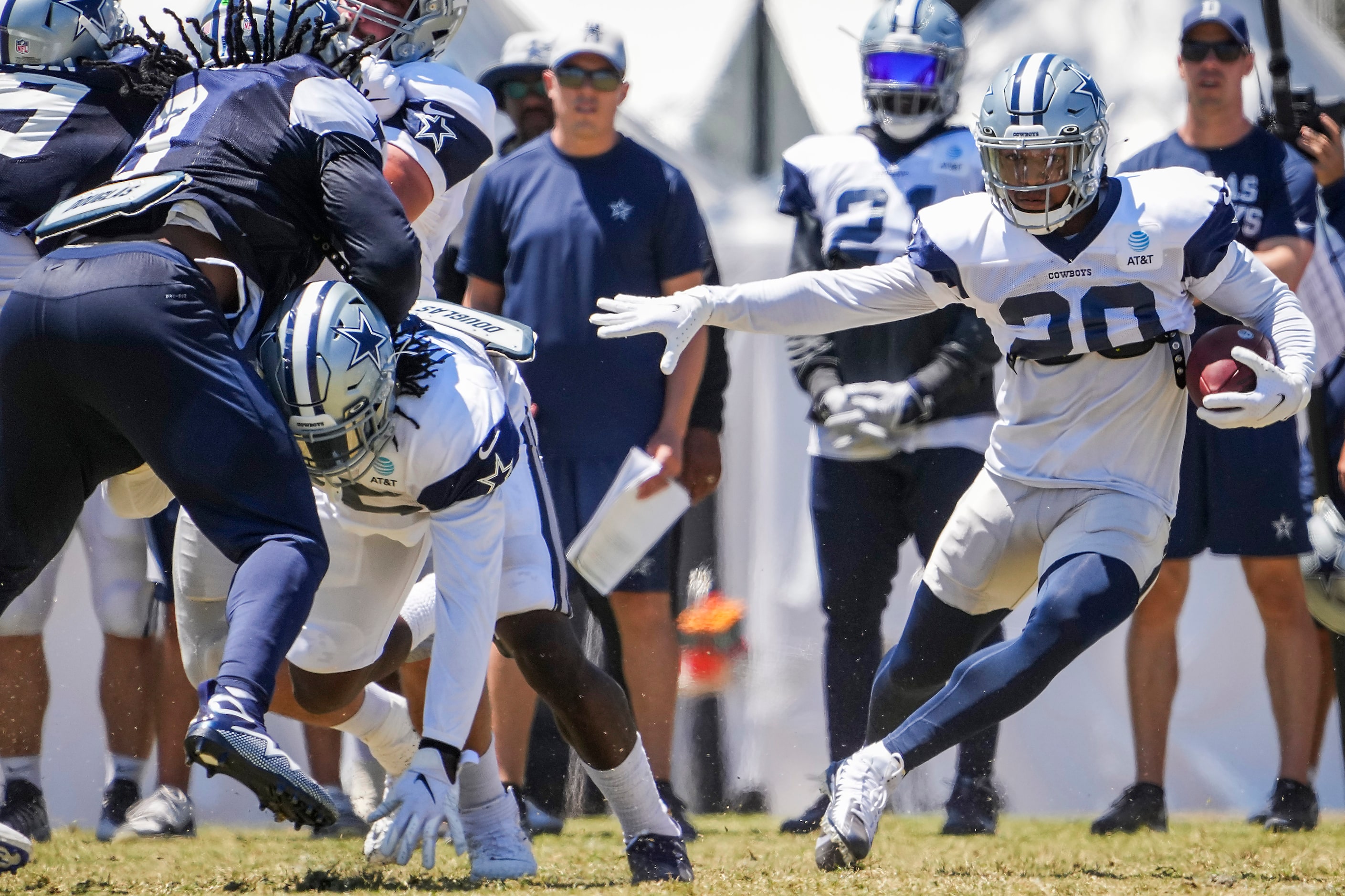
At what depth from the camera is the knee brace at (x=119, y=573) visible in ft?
16.8

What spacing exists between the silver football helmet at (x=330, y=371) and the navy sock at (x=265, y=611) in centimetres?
23

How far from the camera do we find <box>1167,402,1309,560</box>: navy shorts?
16.4ft

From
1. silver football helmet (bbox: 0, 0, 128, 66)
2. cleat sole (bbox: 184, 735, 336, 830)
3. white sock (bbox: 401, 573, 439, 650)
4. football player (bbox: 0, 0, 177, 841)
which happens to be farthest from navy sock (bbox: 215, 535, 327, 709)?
silver football helmet (bbox: 0, 0, 128, 66)

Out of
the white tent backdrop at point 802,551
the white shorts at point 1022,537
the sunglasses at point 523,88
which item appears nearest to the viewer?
the white shorts at point 1022,537

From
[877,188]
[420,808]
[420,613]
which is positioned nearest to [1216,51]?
[877,188]

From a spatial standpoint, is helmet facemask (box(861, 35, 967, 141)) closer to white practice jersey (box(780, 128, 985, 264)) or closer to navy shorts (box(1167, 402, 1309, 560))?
white practice jersey (box(780, 128, 985, 264))

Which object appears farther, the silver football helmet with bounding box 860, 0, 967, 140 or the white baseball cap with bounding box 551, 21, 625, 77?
the white baseball cap with bounding box 551, 21, 625, 77

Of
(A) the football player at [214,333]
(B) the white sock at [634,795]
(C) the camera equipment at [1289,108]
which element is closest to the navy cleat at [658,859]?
(B) the white sock at [634,795]

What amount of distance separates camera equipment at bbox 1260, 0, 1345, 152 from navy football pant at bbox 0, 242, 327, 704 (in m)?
3.47

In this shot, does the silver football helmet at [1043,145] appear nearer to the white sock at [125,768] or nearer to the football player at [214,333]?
the football player at [214,333]

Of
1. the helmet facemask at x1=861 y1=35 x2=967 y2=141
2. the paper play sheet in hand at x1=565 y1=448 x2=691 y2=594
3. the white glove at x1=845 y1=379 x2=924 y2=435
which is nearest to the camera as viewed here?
the paper play sheet in hand at x1=565 y1=448 x2=691 y2=594

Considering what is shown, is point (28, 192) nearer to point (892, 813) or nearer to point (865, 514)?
point (865, 514)

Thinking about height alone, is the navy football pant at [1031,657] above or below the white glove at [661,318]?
below

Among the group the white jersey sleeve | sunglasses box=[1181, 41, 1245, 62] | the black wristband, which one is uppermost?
sunglasses box=[1181, 41, 1245, 62]
